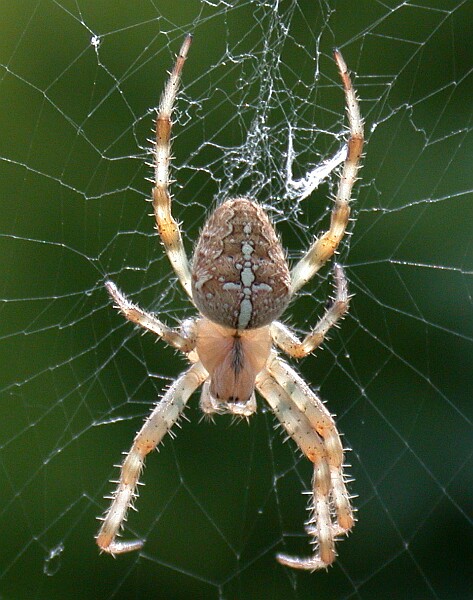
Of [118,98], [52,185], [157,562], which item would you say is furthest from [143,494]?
[118,98]

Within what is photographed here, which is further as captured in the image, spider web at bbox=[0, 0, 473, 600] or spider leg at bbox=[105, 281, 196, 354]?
spider web at bbox=[0, 0, 473, 600]

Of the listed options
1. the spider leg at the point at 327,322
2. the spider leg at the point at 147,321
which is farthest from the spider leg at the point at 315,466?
the spider leg at the point at 147,321

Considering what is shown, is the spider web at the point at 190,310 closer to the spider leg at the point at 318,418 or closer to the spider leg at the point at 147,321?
the spider leg at the point at 318,418

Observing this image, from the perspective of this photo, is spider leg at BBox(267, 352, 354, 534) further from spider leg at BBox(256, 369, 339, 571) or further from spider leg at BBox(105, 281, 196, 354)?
spider leg at BBox(105, 281, 196, 354)

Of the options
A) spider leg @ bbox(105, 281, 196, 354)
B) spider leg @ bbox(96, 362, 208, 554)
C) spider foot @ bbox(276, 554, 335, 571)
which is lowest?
spider foot @ bbox(276, 554, 335, 571)

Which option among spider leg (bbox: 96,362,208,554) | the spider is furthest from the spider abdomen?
spider leg (bbox: 96,362,208,554)

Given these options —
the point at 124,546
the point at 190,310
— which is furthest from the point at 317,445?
the point at 190,310

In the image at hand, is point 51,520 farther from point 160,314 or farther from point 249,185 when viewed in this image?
point 249,185

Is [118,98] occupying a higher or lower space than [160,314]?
higher
